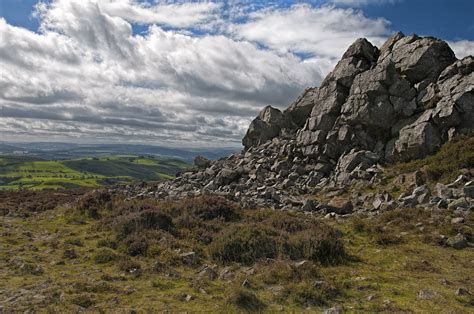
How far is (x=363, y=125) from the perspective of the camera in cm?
3809

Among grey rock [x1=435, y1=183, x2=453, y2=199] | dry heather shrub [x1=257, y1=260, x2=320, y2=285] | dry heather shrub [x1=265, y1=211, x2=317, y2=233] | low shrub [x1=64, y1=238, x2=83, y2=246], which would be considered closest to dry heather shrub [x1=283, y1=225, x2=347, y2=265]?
dry heather shrub [x1=257, y1=260, x2=320, y2=285]

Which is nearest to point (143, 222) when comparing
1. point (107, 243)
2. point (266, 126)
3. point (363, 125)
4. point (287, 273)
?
point (107, 243)

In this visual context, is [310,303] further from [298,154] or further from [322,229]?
[298,154]

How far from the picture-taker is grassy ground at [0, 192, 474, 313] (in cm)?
1071

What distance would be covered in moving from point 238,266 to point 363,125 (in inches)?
1135

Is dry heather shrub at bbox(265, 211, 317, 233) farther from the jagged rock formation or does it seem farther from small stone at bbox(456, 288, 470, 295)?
small stone at bbox(456, 288, 470, 295)

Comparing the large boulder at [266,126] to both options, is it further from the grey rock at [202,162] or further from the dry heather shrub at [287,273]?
the dry heather shrub at [287,273]

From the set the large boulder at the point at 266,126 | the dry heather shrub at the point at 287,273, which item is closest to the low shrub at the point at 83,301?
the dry heather shrub at the point at 287,273

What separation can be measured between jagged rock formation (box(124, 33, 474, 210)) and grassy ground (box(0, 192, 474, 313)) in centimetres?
890

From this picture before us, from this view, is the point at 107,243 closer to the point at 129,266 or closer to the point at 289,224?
the point at 129,266

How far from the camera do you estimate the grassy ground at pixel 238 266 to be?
10.7 meters

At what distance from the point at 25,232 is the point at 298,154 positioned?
2972 cm

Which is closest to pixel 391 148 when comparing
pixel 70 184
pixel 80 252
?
pixel 80 252

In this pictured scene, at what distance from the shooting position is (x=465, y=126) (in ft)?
101
